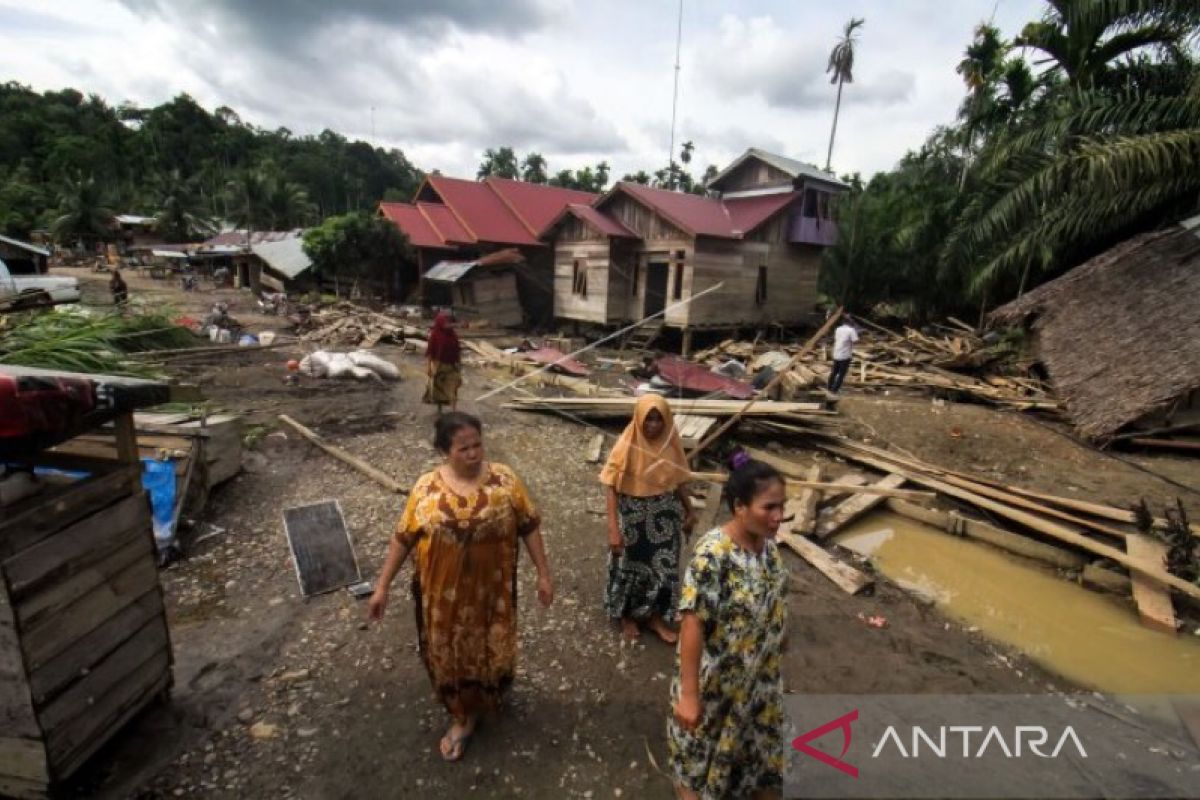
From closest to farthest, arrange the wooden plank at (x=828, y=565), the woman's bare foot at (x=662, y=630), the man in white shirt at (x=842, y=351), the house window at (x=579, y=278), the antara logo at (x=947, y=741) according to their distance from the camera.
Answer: the antara logo at (x=947, y=741) < the woman's bare foot at (x=662, y=630) < the wooden plank at (x=828, y=565) < the man in white shirt at (x=842, y=351) < the house window at (x=579, y=278)

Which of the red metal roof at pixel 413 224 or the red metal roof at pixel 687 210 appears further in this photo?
the red metal roof at pixel 413 224

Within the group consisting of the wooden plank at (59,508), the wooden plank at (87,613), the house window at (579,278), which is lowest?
the wooden plank at (87,613)

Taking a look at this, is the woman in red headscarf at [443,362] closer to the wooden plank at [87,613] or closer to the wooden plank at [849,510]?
the wooden plank at [849,510]

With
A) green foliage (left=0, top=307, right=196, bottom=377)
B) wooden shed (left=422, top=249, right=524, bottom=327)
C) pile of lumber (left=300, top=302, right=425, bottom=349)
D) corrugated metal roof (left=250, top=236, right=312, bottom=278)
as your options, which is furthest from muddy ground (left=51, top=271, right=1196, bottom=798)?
corrugated metal roof (left=250, top=236, right=312, bottom=278)

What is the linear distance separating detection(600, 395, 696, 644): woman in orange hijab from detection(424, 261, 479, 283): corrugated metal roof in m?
16.0

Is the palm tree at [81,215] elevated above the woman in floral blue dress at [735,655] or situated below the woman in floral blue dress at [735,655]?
above

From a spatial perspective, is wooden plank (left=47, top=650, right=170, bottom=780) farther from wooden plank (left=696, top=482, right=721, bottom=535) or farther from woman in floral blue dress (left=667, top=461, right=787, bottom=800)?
wooden plank (left=696, top=482, right=721, bottom=535)

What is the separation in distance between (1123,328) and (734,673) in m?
10.7

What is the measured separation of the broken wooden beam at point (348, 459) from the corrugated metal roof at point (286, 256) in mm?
18192

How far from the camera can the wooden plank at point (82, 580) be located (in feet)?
7.31

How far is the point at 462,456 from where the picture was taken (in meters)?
2.62

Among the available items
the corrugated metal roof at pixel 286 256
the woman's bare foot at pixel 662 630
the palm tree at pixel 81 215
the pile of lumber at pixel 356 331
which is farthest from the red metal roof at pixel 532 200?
the palm tree at pixel 81 215

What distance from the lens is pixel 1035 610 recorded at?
195 inches

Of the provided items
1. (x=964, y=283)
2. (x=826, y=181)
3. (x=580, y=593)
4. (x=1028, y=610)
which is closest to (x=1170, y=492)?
(x=1028, y=610)
